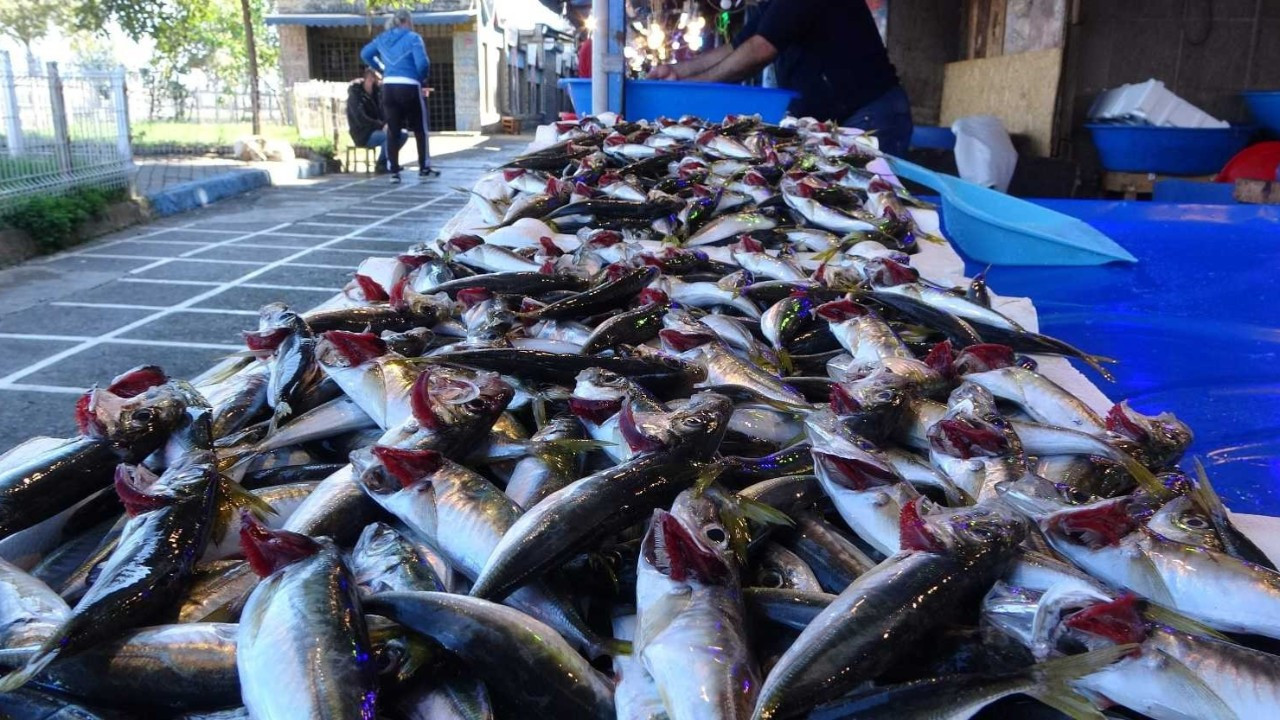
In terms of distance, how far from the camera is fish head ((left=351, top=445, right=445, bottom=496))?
1.34 metres

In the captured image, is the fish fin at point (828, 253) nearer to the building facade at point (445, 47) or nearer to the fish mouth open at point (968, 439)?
the fish mouth open at point (968, 439)

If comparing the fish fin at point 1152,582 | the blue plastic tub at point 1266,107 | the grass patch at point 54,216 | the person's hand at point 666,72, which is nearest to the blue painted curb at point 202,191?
the grass patch at point 54,216

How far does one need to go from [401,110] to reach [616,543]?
12.2 m

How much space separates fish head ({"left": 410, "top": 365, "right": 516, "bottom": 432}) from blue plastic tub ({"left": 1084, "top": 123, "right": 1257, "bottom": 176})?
766cm

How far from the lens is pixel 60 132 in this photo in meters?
8.26

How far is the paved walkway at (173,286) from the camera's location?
164 inches

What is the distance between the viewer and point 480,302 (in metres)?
2.36

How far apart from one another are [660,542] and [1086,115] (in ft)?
29.9

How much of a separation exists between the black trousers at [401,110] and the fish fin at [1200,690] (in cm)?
1260

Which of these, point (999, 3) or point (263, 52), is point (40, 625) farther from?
point (263, 52)

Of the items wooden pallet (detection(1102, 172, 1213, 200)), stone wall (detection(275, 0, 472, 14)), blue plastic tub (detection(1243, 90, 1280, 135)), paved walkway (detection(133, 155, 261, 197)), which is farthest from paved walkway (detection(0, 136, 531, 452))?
stone wall (detection(275, 0, 472, 14))

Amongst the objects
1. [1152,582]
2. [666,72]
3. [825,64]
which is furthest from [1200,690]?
[666,72]

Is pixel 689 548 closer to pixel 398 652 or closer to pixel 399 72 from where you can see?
pixel 398 652

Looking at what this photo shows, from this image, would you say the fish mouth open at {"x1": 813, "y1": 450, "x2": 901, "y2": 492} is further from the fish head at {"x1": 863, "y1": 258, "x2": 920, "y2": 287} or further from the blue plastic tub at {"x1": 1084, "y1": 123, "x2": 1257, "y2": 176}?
the blue plastic tub at {"x1": 1084, "y1": 123, "x2": 1257, "y2": 176}
